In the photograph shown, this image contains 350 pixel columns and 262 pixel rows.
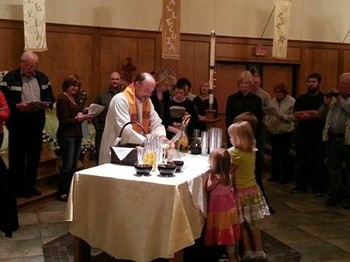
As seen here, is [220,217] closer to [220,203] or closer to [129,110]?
[220,203]

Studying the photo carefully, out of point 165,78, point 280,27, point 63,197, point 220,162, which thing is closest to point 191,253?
point 220,162

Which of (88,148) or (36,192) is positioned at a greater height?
(88,148)

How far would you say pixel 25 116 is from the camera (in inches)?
187

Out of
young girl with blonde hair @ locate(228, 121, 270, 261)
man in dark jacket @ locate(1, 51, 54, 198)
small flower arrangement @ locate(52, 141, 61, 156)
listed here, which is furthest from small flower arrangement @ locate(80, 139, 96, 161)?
young girl with blonde hair @ locate(228, 121, 270, 261)

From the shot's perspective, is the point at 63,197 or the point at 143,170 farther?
the point at 63,197

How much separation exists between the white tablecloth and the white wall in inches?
185

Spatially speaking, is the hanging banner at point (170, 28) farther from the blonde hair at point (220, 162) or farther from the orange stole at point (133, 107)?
the blonde hair at point (220, 162)

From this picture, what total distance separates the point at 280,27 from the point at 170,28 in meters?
2.04

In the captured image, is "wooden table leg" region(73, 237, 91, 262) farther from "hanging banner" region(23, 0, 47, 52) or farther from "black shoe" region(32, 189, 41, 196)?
"hanging banner" region(23, 0, 47, 52)

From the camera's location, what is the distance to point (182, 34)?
7.87m

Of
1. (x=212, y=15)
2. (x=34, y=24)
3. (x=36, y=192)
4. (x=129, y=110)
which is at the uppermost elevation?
(x=212, y=15)

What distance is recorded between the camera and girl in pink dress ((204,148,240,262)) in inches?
121

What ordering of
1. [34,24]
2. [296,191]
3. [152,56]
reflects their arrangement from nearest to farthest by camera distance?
[296,191] → [34,24] → [152,56]

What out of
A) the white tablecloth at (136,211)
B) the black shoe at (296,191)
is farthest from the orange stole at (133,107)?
the black shoe at (296,191)
